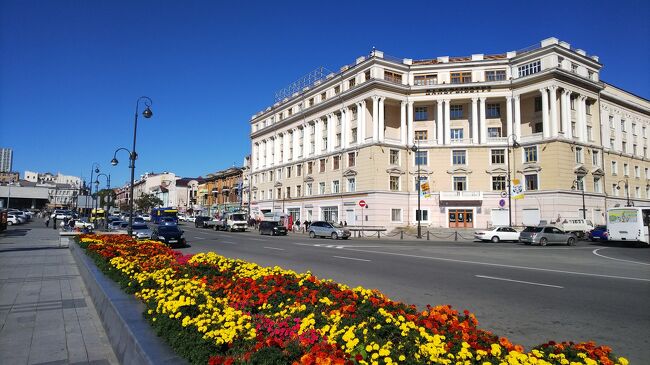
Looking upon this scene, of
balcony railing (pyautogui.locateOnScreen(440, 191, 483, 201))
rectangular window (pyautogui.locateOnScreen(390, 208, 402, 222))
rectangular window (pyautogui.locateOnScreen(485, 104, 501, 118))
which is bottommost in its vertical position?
rectangular window (pyautogui.locateOnScreen(390, 208, 402, 222))

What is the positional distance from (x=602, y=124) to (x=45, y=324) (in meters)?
64.1

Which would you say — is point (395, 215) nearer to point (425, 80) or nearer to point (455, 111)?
point (455, 111)

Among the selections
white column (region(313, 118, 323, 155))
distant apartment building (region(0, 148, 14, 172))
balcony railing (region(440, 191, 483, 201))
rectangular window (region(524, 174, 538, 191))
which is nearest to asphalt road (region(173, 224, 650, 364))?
balcony railing (region(440, 191, 483, 201))

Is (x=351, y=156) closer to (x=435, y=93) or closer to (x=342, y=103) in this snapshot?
(x=342, y=103)

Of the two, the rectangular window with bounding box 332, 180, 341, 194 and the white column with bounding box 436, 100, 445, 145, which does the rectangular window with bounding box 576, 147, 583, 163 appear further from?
the rectangular window with bounding box 332, 180, 341, 194

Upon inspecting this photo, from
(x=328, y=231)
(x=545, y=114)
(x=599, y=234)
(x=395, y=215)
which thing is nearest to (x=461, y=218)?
(x=395, y=215)

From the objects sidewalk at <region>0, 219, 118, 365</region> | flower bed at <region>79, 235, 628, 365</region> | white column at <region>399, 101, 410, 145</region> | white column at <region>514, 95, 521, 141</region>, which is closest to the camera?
flower bed at <region>79, 235, 628, 365</region>

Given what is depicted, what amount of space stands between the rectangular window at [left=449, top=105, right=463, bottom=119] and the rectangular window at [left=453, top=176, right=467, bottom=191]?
8622 mm

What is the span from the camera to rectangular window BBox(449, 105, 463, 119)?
53.7m

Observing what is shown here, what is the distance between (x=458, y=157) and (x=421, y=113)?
8.19 meters

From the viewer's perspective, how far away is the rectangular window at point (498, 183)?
49656 mm

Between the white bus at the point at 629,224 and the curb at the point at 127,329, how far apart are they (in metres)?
36.0

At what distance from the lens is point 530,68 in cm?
4866

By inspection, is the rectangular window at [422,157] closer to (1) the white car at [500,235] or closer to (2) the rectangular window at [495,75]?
(2) the rectangular window at [495,75]
